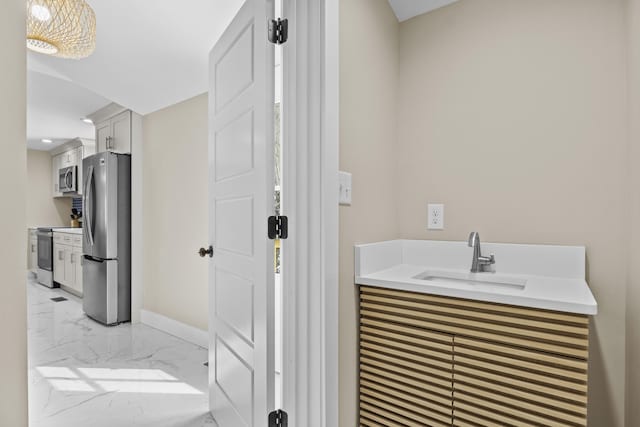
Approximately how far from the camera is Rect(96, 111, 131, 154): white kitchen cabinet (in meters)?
3.60

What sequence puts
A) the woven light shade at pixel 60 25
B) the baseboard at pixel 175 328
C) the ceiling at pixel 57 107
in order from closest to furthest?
the woven light shade at pixel 60 25, the baseboard at pixel 175 328, the ceiling at pixel 57 107

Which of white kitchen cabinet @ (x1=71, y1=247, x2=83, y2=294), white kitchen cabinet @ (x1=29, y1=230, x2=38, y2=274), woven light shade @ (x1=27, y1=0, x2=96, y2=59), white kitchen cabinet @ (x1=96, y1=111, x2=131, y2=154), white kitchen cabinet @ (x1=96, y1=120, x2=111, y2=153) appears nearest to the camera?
woven light shade @ (x1=27, y1=0, x2=96, y2=59)

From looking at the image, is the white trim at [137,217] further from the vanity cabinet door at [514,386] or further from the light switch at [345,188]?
the vanity cabinet door at [514,386]

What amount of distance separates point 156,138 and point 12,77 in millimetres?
3263

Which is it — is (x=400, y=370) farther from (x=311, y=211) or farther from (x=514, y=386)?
(x=311, y=211)

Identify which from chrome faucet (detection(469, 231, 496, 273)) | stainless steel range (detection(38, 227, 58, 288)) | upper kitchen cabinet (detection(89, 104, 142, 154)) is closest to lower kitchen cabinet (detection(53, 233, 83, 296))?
stainless steel range (detection(38, 227, 58, 288))

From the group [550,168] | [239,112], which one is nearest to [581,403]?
[550,168]

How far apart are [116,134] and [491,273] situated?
3799 millimetres

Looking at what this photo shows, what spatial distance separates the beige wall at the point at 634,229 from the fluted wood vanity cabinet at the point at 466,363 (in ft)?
1.13

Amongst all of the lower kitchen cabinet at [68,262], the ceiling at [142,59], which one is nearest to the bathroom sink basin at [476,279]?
the ceiling at [142,59]

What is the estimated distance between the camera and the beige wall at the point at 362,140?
4.64 feet

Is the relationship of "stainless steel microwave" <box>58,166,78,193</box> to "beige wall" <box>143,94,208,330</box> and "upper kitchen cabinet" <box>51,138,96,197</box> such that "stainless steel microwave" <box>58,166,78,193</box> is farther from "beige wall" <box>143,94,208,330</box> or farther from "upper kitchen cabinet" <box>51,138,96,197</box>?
"beige wall" <box>143,94,208,330</box>

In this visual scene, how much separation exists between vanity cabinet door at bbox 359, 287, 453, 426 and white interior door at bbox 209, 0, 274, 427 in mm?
413

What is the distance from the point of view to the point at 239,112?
1.56 metres
